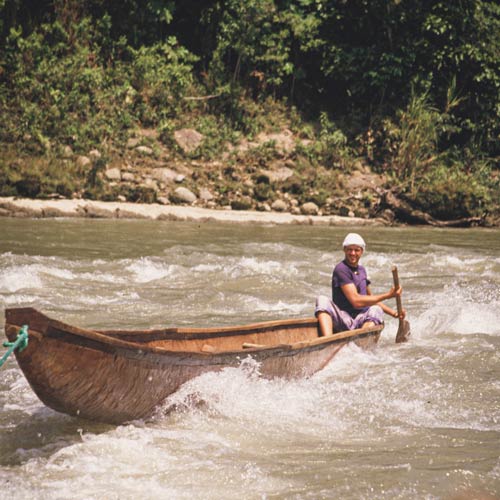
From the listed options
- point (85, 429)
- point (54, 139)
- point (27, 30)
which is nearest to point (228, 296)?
point (85, 429)

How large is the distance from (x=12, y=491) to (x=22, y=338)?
860mm

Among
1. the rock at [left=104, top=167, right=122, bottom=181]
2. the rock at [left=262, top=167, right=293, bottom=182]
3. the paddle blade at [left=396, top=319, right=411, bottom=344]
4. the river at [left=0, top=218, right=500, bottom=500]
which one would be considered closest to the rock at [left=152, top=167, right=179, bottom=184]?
the rock at [left=104, top=167, right=122, bottom=181]

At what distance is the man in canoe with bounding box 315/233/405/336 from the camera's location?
704 centimetres

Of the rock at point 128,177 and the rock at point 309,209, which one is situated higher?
the rock at point 128,177

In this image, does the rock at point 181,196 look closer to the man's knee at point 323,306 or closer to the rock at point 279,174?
the rock at point 279,174

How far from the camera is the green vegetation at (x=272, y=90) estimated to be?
18.3 m

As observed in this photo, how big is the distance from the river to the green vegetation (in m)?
7.26

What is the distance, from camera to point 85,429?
16.0ft

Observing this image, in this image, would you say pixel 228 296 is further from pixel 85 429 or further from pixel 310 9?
pixel 310 9

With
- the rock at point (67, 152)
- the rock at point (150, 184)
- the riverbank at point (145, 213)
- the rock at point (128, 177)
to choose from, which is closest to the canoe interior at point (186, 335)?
the riverbank at point (145, 213)

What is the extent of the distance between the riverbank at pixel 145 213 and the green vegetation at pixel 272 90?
81 cm

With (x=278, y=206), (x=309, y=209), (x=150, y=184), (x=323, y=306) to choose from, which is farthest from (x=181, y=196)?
(x=323, y=306)

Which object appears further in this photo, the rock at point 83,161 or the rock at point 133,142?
the rock at point 133,142

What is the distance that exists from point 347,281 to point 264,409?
2018 millimetres
